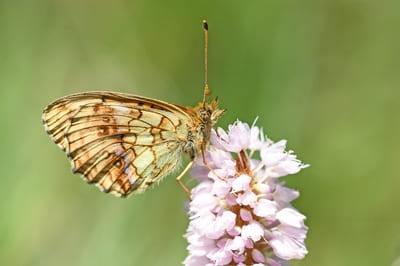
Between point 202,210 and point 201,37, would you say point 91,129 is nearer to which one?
point 202,210

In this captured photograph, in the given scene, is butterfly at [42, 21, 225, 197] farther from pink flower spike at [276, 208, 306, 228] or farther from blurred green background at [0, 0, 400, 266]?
blurred green background at [0, 0, 400, 266]

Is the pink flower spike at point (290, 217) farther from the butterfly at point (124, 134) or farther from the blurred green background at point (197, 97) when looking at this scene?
the blurred green background at point (197, 97)

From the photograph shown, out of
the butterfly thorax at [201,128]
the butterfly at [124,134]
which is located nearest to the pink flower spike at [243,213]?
the butterfly thorax at [201,128]

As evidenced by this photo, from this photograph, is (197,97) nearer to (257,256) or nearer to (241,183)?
(241,183)

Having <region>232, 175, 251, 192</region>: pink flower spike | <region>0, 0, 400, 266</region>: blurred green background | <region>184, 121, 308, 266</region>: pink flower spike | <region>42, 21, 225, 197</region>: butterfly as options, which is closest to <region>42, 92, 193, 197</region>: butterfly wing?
<region>42, 21, 225, 197</region>: butterfly

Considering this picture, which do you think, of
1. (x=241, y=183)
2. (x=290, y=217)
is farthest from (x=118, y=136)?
(x=290, y=217)
